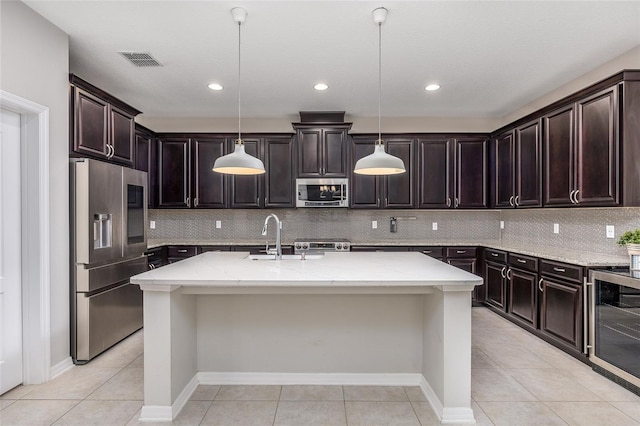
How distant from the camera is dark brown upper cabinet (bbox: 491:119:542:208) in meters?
3.95

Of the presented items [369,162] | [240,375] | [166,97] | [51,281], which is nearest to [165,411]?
[240,375]

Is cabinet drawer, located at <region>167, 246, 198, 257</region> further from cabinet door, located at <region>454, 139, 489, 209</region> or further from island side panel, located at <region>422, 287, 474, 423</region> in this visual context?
Result: cabinet door, located at <region>454, 139, 489, 209</region>

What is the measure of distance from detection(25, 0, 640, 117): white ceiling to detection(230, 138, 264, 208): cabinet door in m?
0.67

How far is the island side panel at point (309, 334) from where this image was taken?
8.56 feet

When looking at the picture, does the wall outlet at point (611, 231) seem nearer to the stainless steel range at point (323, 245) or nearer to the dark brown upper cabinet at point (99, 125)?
the stainless steel range at point (323, 245)

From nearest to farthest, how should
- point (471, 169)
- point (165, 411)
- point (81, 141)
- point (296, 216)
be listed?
point (165, 411), point (81, 141), point (471, 169), point (296, 216)

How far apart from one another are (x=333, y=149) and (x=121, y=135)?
101 inches

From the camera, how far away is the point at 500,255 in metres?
4.36

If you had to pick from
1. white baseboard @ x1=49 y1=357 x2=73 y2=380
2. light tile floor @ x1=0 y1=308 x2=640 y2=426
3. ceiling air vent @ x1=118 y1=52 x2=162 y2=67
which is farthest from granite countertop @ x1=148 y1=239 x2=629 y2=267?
ceiling air vent @ x1=118 y1=52 x2=162 y2=67

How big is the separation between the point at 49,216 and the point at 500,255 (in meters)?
4.56

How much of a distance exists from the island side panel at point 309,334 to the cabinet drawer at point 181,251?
2.33 metres

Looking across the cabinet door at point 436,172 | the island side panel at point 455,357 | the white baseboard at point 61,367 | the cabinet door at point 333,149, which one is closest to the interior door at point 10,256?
the white baseboard at point 61,367

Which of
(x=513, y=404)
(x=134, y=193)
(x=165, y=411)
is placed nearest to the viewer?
(x=165, y=411)

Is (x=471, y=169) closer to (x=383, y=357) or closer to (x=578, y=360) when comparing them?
(x=578, y=360)
